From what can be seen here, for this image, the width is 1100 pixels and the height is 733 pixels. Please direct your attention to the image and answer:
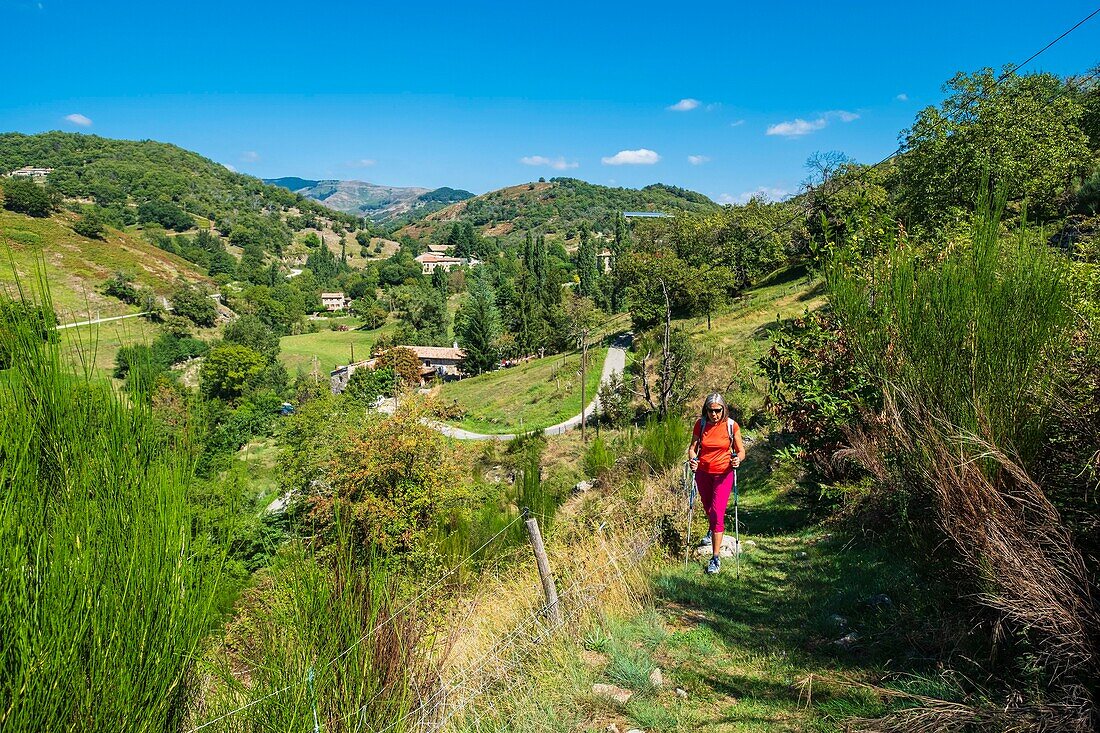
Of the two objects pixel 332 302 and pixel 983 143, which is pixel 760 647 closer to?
pixel 983 143

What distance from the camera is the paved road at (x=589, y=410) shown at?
2752 centimetres

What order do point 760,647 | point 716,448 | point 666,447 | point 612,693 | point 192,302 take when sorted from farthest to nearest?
1. point 192,302
2. point 666,447
3. point 716,448
4. point 760,647
5. point 612,693

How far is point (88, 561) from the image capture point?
123 centimetres

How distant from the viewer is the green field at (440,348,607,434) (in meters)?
31.8

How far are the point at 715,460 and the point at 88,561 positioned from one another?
4725 millimetres

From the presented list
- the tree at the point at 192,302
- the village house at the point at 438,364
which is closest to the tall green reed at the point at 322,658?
the village house at the point at 438,364

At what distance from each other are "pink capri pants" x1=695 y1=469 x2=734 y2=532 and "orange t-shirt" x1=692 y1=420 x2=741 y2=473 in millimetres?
73

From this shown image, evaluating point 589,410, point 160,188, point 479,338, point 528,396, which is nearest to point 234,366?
point 479,338

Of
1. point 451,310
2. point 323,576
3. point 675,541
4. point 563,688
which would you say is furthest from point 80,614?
point 451,310

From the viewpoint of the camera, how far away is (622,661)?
349 centimetres

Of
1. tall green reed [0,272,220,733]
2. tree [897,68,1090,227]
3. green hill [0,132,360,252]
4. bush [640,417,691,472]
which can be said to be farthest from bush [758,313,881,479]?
green hill [0,132,360,252]

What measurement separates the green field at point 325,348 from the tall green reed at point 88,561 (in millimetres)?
62853

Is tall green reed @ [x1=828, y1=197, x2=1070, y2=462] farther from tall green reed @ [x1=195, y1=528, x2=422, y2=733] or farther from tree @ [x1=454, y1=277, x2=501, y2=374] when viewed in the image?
tree @ [x1=454, y1=277, x2=501, y2=374]

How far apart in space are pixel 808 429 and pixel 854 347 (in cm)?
338
